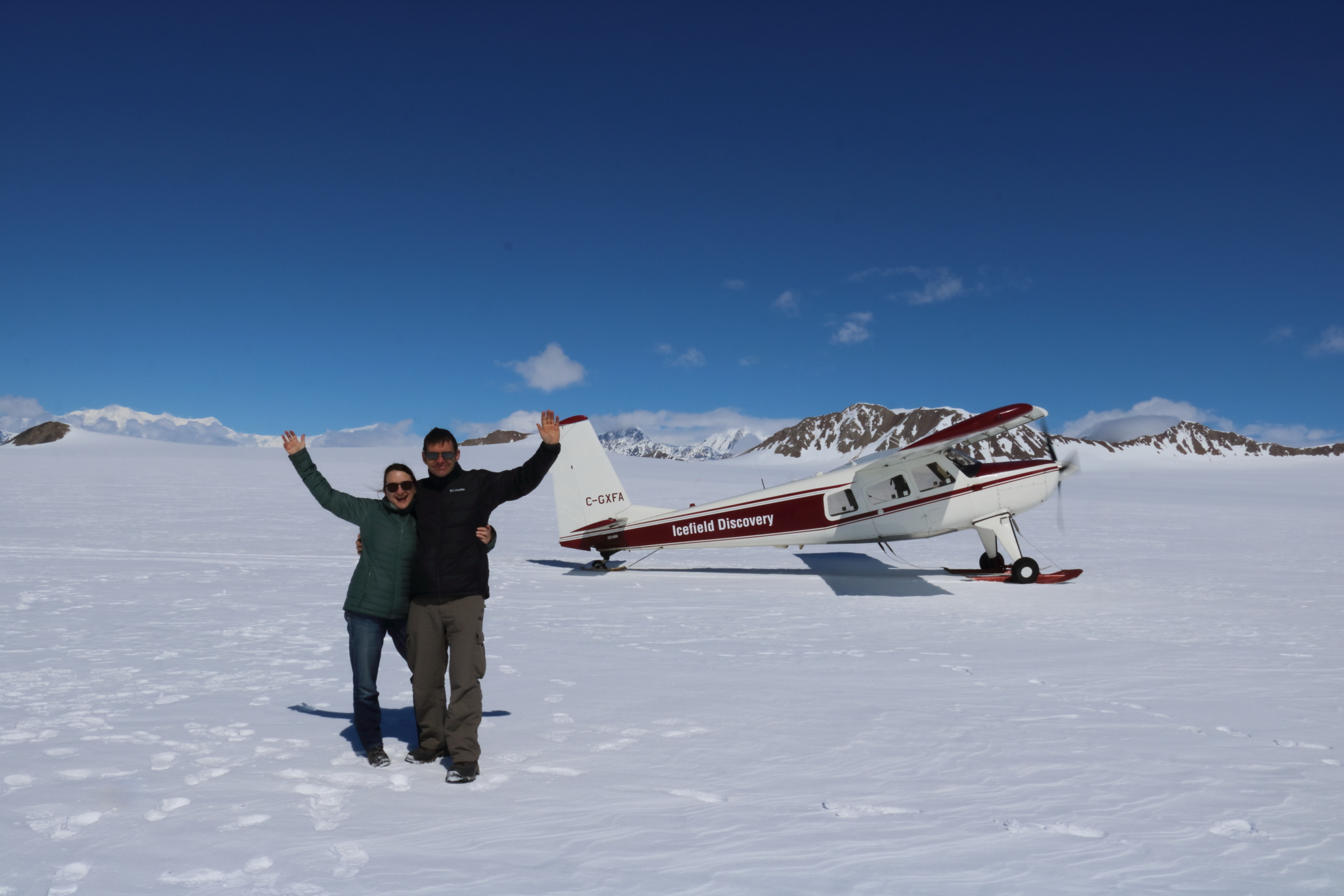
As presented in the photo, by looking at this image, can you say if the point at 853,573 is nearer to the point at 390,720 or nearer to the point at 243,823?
the point at 390,720

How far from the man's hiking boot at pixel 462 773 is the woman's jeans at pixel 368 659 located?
20.2 inches

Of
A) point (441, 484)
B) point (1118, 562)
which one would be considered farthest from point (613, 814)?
point (1118, 562)

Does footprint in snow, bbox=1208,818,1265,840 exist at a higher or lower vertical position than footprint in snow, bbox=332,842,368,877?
lower

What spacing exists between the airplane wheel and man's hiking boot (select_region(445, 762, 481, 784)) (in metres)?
10.2

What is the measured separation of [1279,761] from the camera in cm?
416

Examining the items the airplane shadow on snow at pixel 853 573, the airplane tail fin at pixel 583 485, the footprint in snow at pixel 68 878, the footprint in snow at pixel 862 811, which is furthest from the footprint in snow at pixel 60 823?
the airplane tail fin at pixel 583 485

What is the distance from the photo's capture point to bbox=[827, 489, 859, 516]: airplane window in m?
12.3

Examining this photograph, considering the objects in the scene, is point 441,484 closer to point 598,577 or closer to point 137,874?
point 137,874

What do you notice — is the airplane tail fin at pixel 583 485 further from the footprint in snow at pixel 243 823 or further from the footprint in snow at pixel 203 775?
the footprint in snow at pixel 243 823

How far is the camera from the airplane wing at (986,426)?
1012 centimetres

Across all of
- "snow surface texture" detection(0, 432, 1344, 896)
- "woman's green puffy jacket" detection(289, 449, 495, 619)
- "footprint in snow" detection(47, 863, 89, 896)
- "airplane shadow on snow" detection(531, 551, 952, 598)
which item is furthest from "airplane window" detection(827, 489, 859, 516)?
"footprint in snow" detection(47, 863, 89, 896)

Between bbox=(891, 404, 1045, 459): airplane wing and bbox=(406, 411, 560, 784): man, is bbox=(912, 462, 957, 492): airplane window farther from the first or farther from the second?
bbox=(406, 411, 560, 784): man

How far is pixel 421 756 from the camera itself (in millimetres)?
4020

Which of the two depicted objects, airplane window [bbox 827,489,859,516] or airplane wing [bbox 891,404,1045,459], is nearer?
airplane wing [bbox 891,404,1045,459]
